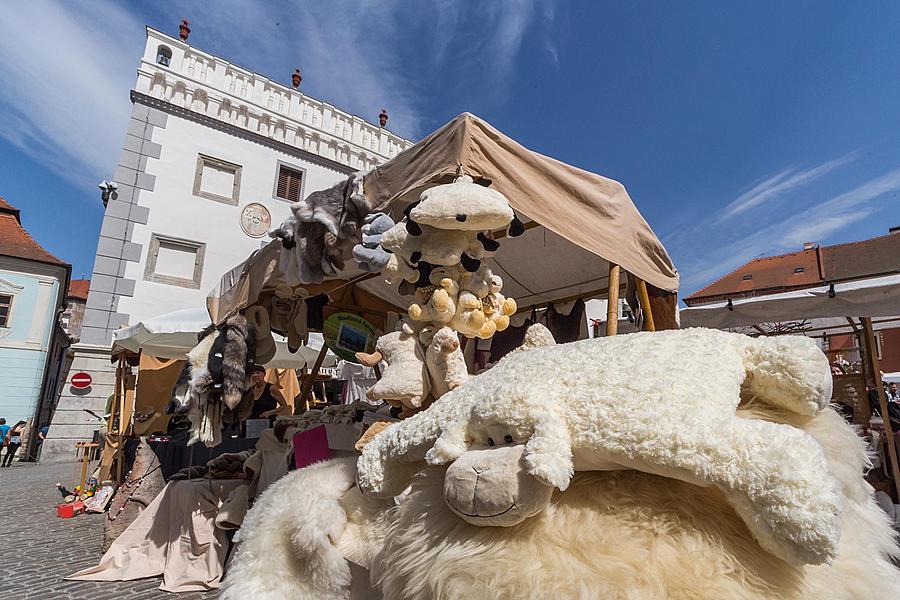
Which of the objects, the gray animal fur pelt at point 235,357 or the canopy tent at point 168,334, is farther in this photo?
the canopy tent at point 168,334

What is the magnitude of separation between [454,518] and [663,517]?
311mm

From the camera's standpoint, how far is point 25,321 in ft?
54.7

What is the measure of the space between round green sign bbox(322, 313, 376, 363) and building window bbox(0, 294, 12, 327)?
19.7 m

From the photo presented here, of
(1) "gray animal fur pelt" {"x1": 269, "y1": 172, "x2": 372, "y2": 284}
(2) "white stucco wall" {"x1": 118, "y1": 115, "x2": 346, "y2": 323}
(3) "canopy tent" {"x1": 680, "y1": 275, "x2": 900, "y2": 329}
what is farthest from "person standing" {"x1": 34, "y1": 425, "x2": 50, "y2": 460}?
(3) "canopy tent" {"x1": 680, "y1": 275, "x2": 900, "y2": 329}

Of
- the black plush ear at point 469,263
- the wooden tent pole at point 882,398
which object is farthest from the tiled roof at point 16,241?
the wooden tent pole at point 882,398

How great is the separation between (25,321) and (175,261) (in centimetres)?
1016

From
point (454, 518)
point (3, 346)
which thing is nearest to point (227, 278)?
point (454, 518)

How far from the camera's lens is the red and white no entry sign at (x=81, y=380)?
1023 cm

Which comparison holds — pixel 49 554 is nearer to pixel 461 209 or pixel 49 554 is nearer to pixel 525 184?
pixel 461 209

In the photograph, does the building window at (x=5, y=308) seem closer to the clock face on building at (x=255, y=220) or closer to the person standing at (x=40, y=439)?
the person standing at (x=40, y=439)

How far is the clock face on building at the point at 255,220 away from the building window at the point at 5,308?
1101 cm

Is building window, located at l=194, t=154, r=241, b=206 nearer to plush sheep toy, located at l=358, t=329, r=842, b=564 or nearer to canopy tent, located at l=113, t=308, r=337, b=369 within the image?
canopy tent, located at l=113, t=308, r=337, b=369

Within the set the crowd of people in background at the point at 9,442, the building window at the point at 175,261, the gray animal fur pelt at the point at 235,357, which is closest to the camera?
the gray animal fur pelt at the point at 235,357

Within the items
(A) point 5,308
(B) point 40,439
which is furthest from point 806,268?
(A) point 5,308
